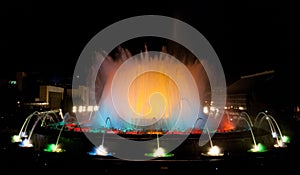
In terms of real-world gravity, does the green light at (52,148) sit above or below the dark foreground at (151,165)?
above

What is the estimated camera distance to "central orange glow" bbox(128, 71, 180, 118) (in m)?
15.5

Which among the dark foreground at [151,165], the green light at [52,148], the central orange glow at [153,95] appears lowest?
the dark foreground at [151,165]

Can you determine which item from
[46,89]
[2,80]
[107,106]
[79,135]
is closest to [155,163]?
[79,135]

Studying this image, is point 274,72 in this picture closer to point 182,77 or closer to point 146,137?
point 182,77

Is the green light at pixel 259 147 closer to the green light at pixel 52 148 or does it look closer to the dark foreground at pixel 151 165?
the dark foreground at pixel 151 165

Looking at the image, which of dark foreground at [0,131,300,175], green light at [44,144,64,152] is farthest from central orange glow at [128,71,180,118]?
dark foreground at [0,131,300,175]

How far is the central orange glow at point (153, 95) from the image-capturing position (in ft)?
50.9

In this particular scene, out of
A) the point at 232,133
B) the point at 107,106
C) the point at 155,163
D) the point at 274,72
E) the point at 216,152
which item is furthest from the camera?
the point at 274,72

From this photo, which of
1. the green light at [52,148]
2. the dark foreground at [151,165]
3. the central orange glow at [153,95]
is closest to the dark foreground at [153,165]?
the dark foreground at [151,165]

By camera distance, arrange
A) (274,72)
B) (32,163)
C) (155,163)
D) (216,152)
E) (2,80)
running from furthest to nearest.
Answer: (2,80) → (274,72) → (216,152) → (32,163) → (155,163)

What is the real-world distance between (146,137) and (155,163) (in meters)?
1.95

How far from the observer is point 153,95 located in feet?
52.4

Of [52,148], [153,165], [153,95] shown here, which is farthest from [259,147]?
[52,148]

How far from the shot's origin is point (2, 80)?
4450cm
